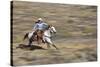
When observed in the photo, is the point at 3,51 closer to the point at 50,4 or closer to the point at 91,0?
the point at 50,4

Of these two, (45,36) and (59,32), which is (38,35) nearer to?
(45,36)

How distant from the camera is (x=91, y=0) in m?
2.73

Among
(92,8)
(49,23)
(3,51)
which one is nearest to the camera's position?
(3,51)

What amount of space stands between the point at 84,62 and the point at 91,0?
750 mm

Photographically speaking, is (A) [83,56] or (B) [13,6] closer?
(B) [13,6]

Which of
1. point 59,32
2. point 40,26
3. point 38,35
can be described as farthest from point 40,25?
point 59,32

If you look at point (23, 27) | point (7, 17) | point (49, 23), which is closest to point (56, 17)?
point (49, 23)

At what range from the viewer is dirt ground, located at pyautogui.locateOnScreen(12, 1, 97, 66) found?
2408mm

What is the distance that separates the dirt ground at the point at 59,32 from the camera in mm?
2408

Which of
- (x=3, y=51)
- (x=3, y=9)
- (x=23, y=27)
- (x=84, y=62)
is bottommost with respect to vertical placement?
(x=84, y=62)

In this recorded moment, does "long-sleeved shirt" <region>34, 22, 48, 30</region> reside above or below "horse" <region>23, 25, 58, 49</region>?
above

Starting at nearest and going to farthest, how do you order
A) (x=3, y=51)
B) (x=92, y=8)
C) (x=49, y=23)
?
1. (x=3, y=51)
2. (x=49, y=23)
3. (x=92, y=8)

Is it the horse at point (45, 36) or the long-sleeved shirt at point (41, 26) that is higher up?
the long-sleeved shirt at point (41, 26)

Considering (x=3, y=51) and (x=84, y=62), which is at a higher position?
(x=3, y=51)
